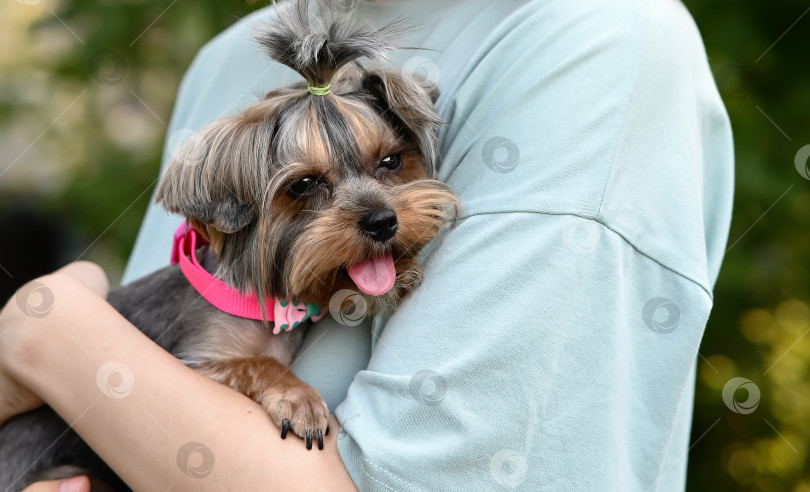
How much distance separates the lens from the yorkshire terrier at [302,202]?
6.57 feet

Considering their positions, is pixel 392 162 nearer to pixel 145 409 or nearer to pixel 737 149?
pixel 145 409

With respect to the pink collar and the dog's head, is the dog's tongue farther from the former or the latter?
the pink collar

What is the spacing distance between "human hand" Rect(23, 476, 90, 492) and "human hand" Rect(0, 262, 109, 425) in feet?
1.02

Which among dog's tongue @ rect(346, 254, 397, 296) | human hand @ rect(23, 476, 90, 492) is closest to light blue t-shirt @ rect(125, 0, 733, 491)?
dog's tongue @ rect(346, 254, 397, 296)

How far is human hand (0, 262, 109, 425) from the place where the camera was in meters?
2.16

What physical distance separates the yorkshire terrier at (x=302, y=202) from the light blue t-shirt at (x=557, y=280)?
13 centimetres

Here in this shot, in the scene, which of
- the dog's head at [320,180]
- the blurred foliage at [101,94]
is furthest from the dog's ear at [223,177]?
the blurred foliage at [101,94]

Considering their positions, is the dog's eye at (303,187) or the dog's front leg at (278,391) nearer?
the dog's front leg at (278,391)

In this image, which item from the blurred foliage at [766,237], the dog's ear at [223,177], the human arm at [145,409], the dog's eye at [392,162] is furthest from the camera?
the blurred foliage at [766,237]

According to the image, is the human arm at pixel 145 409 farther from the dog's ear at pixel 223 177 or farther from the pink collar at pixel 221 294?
the dog's ear at pixel 223 177

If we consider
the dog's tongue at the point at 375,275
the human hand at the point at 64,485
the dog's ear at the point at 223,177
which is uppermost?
the dog's ear at the point at 223,177

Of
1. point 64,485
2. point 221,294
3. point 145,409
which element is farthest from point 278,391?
point 64,485

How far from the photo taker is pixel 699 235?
5.90 feet

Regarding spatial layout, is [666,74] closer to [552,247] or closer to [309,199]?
[552,247]
